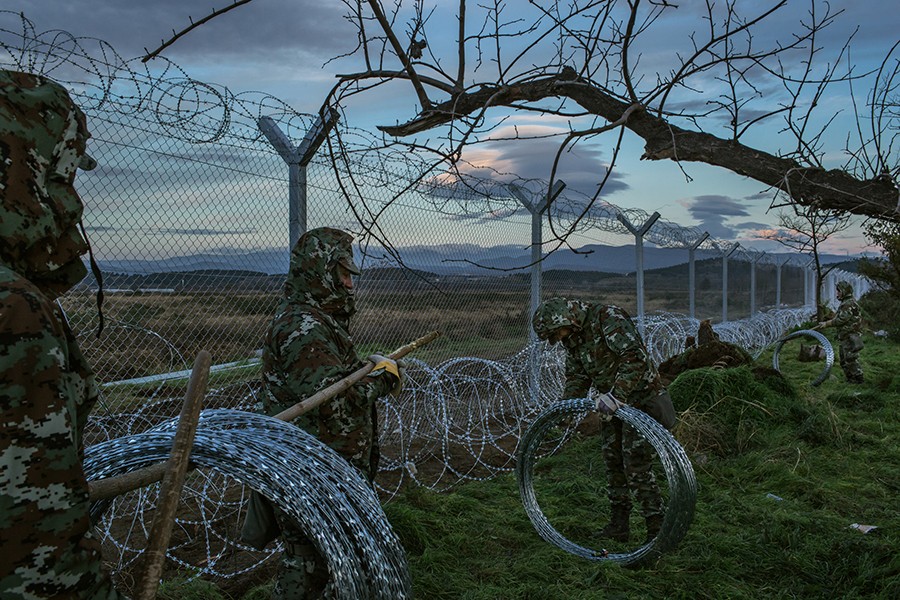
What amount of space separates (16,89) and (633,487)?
469cm

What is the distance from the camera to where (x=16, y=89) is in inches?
53.0

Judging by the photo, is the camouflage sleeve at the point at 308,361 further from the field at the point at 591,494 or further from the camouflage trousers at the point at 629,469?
the camouflage trousers at the point at 629,469

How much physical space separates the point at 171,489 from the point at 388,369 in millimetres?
1685

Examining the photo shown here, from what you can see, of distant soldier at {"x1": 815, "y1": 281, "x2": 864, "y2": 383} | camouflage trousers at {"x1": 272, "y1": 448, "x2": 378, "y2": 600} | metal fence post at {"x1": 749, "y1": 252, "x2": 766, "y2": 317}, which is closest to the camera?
camouflage trousers at {"x1": 272, "y1": 448, "x2": 378, "y2": 600}

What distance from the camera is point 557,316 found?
4984 mm

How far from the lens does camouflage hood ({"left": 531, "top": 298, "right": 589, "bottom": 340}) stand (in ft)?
16.3

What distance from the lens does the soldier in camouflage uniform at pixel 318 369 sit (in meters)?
3.01

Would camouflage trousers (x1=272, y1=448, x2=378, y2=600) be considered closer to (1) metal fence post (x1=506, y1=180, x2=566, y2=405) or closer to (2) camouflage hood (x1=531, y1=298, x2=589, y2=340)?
(2) camouflage hood (x1=531, y1=298, x2=589, y2=340)

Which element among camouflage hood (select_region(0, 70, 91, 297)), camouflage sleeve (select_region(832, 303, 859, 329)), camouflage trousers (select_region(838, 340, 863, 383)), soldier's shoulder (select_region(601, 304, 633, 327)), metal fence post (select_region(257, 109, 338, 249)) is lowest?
camouflage trousers (select_region(838, 340, 863, 383))

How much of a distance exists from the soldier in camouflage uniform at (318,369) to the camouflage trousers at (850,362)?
1127cm

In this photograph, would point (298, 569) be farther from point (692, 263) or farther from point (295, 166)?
point (692, 263)

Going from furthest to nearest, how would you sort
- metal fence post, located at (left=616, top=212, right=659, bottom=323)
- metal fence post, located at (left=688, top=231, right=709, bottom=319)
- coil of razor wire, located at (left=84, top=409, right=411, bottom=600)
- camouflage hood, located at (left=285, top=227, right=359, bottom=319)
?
metal fence post, located at (left=688, top=231, right=709, bottom=319) → metal fence post, located at (left=616, top=212, right=659, bottom=323) → camouflage hood, located at (left=285, top=227, right=359, bottom=319) → coil of razor wire, located at (left=84, top=409, right=411, bottom=600)

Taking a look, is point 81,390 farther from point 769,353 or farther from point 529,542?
point 769,353

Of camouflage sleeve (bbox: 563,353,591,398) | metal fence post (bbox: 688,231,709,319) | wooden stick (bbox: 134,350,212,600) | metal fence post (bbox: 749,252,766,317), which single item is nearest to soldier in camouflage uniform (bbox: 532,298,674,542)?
camouflage sleeve (bbox: 563,353,591,398)
